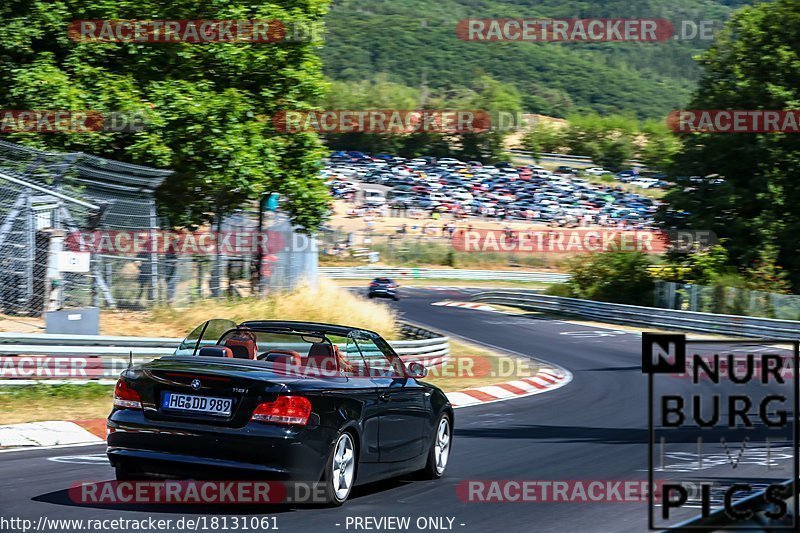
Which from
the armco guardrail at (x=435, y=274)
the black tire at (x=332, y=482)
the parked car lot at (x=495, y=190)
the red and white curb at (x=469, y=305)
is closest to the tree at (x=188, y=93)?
the black tire at (x=332, y=482)

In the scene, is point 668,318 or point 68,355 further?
point 668,318

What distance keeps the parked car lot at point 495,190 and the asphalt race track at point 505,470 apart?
60466 mm

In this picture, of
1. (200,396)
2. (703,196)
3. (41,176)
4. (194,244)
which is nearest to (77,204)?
(41,176)

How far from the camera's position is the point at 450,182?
307ft

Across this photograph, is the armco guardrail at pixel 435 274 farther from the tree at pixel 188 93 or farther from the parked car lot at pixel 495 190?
the tree at pixel 188 93

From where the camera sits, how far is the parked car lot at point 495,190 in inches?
3263

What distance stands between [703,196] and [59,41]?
88.5 ft

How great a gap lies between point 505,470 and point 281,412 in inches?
133

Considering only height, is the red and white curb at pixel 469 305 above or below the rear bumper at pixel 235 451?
below

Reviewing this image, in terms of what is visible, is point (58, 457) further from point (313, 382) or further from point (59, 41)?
point (59, 41)

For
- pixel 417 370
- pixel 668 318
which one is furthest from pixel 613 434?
pixel 668 318

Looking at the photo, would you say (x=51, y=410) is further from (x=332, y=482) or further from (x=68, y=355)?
(x=332, y=482)

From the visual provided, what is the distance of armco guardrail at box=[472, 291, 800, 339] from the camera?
32812mm

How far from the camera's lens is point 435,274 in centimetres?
6625
